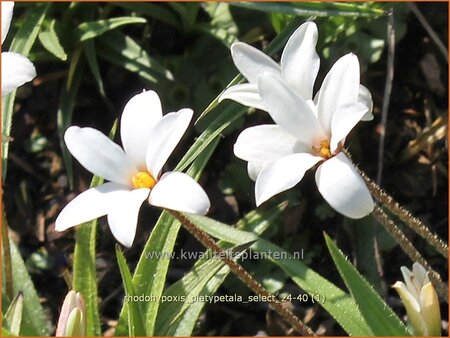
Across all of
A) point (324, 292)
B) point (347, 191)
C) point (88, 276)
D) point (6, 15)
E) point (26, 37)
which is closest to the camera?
point (347, 191)

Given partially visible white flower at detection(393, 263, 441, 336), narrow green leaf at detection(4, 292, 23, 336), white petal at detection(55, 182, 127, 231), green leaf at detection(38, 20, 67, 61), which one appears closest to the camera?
white petal at detection(55, 182, 127, 231)

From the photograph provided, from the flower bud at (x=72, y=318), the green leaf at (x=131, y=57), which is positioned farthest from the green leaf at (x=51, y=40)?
the flower bud at (x=72, y=318)

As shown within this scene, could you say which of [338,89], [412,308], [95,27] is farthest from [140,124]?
[95,27]

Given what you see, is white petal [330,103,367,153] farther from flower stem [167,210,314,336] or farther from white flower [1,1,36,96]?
white flower [1,1,36,96]

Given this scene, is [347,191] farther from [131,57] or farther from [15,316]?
[131,57]

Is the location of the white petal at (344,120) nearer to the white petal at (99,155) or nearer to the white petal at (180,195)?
the white petal at (180,195)

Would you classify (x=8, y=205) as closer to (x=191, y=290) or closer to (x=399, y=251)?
(x=191, y=290)

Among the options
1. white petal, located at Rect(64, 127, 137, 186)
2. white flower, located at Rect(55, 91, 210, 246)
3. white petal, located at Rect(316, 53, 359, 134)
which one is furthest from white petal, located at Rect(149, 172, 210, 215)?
white petal, located at Rect(316, 53, 359, 134)
